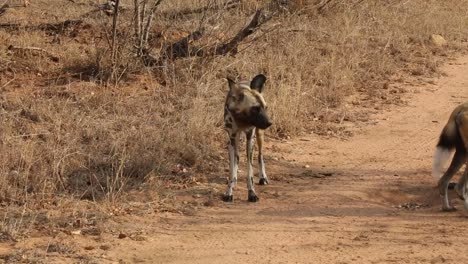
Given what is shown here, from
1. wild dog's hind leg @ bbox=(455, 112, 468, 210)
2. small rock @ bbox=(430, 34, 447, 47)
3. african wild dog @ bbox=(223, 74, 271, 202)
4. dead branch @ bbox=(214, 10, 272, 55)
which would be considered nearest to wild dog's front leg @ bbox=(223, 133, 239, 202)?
african wild dog @ bbox=(223, 74, 271, 202)

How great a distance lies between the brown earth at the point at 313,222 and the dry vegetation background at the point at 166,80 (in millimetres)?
424

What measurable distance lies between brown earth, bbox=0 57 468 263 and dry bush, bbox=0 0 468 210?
1.63 feet

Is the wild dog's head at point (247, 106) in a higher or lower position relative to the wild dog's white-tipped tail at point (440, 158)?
higher

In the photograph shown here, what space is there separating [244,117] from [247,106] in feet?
0.26

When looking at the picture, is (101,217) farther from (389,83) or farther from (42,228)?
(389,83)

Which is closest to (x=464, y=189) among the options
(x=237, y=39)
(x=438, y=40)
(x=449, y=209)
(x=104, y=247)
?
(x=449, y=209)

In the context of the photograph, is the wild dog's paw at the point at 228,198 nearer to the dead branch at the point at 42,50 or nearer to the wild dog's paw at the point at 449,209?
the wild dog's paw at the point at 449,209

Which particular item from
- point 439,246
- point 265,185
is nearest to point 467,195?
point 439,246

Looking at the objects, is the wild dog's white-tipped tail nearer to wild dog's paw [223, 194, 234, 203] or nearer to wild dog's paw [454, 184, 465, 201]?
wild dog's paw [454, 184, 465, 201]

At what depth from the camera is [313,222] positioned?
4.52 m

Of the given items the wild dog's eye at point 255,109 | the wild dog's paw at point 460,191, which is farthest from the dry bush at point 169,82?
the wild dog's paw at point 460,191

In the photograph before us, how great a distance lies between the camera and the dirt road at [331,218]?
158 inches

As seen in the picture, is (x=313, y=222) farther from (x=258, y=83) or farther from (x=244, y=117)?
(x=258, y=83)

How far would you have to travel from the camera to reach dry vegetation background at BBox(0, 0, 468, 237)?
5.12 metres
